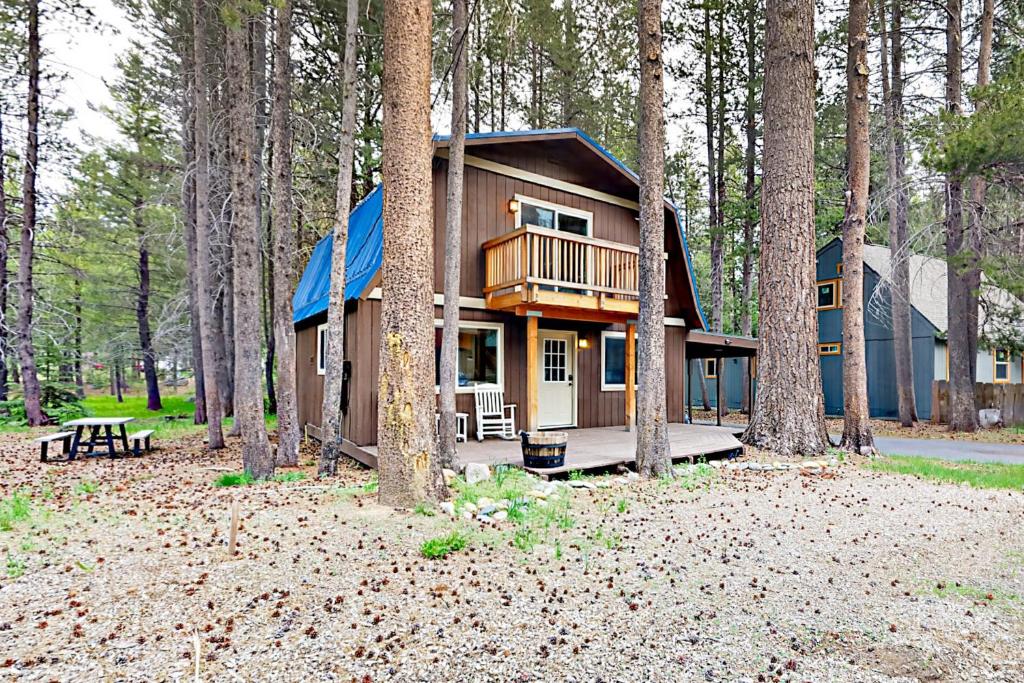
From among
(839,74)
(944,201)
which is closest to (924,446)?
(944,201)

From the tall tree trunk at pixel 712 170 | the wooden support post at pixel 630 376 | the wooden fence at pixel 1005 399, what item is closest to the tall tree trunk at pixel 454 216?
the wooden support post at pixel 630 376

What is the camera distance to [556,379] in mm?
10320

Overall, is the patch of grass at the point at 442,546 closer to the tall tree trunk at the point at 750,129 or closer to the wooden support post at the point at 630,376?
the wooden support post at the point at 630,376

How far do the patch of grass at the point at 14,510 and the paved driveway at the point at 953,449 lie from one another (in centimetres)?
1159

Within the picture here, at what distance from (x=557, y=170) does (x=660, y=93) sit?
3845mm

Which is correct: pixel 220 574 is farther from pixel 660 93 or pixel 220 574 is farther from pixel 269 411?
pixel 269 411

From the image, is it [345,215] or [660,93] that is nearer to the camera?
[660,93]

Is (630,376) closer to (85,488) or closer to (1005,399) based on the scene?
(85,488)

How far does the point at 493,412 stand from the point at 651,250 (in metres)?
3.95

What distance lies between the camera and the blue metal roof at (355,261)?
27.0 feet

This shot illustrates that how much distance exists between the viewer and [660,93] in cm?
654

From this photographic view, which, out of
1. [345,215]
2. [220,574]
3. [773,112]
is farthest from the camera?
[773,112]

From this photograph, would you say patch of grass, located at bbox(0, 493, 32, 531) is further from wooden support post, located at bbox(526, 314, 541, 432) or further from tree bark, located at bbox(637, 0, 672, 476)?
tree bark, located at bbox(637, 0, 672, 476)

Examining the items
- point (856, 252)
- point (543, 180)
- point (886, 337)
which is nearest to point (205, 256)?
point (543, 180)
